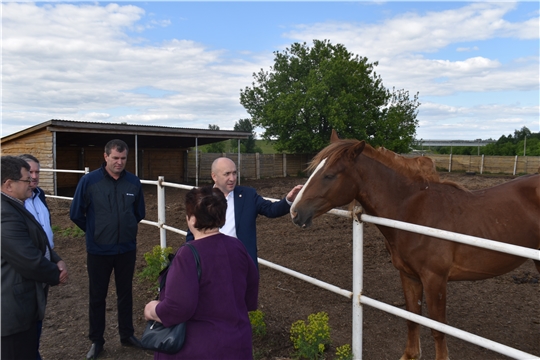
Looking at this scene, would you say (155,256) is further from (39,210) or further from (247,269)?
(247,269)

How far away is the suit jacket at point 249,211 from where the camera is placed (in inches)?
111

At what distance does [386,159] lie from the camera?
311cm

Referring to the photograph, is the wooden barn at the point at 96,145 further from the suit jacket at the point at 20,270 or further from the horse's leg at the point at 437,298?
the horse's leg at the point at 437,298

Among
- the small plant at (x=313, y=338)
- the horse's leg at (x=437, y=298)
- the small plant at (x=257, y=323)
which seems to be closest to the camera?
the horse's leg at (x=437, y=298)

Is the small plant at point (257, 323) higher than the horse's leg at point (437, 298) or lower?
lower

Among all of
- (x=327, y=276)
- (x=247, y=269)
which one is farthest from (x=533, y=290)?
(x=247, y=269)

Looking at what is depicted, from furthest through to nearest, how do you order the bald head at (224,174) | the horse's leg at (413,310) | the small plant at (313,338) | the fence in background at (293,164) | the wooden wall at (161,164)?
the fence in background at (293,164)
the wooden wall at (161,164)
the horse's leg at (413,310)
the small plant at (313,338)
the bald head at (224,174)

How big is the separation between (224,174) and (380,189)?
1.21 meters

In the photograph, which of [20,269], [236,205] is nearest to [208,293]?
[236,205]

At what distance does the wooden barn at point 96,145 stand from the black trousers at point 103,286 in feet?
34.5

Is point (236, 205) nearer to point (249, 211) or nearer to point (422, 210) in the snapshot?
point (249, 211)

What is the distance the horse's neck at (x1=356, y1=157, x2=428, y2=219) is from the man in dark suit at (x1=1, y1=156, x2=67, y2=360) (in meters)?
2.20

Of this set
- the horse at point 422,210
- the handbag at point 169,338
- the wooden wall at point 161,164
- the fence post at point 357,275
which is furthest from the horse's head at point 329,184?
the wooden wall at point 161,164

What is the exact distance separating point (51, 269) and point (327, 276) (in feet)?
12.2
